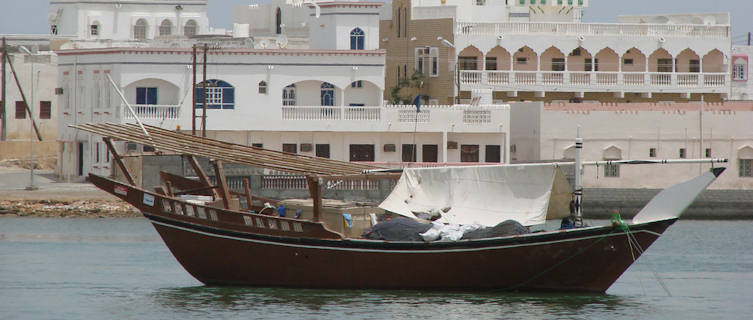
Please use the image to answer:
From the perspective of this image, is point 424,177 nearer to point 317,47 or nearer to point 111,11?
point 317,47

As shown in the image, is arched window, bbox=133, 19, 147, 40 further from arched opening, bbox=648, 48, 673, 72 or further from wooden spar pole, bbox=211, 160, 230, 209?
wooden spar pole, bbox=211, 160, 230, 209

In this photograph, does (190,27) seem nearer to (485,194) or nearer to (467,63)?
(467,63)

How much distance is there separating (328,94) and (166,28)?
18.7 meters

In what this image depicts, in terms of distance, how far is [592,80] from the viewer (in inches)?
2557

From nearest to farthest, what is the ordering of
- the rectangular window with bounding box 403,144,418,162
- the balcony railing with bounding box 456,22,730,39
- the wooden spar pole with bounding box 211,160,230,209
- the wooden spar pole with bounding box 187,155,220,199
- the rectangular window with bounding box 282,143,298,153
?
the wooden spar pole with bounding box 211,160,230,209 < the wooden spar pole with bounding box 187,155,220,199 < the rectangular window with bounding box 282,143,298,153 < the rectangular window with bounding box 403,144,418,162 < the balcony railing with bounding box 456,22,730,39

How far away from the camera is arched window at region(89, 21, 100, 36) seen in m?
73.9

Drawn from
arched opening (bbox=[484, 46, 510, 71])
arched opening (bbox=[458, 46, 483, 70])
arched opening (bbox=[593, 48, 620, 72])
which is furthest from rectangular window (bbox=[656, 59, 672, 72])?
arched opening (bbox=[458, 46, 483, 70])

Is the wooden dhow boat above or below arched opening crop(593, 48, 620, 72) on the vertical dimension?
below

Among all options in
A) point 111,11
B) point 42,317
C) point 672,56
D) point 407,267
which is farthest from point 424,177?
point 111,11

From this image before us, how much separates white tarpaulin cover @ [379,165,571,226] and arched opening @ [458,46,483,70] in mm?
33950

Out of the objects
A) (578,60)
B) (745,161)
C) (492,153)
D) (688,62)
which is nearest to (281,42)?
(492,153)

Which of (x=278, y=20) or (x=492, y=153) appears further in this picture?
(x=278, y=20)

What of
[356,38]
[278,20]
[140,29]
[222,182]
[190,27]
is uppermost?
[278,20]

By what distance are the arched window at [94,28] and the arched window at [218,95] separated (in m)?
17.3
